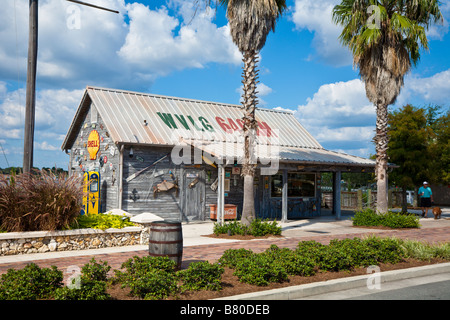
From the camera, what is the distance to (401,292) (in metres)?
6.86

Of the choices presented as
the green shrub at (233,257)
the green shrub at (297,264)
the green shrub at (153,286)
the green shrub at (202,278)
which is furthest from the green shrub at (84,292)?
the green shrub at (297,264)

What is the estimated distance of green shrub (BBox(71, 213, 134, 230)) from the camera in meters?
10.9

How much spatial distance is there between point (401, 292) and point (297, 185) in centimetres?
1455

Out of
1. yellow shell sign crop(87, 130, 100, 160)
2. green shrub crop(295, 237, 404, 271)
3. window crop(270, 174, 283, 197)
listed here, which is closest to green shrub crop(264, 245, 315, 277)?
green shrub crop(295, 237, 404, 271)

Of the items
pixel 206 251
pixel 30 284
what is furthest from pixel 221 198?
pixel 30 284

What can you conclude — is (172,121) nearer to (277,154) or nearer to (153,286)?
(277,154)

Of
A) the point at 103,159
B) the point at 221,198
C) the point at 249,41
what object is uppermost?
the point at 249,41

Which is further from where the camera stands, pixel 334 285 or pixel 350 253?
pixel 350 253

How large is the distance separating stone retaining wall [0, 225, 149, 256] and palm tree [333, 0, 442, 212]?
11009mm

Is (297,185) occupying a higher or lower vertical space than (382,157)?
lower

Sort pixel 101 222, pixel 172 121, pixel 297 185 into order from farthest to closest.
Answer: pixel 297 185 < pixel 172 121 < pixel 101 222

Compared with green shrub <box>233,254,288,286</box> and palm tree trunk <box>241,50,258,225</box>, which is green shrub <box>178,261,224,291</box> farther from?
palm tree trunk <box>241,50,258,225</box>

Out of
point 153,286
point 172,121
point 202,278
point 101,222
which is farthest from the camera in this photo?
point 172,121

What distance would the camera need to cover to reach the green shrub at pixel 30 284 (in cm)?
530
